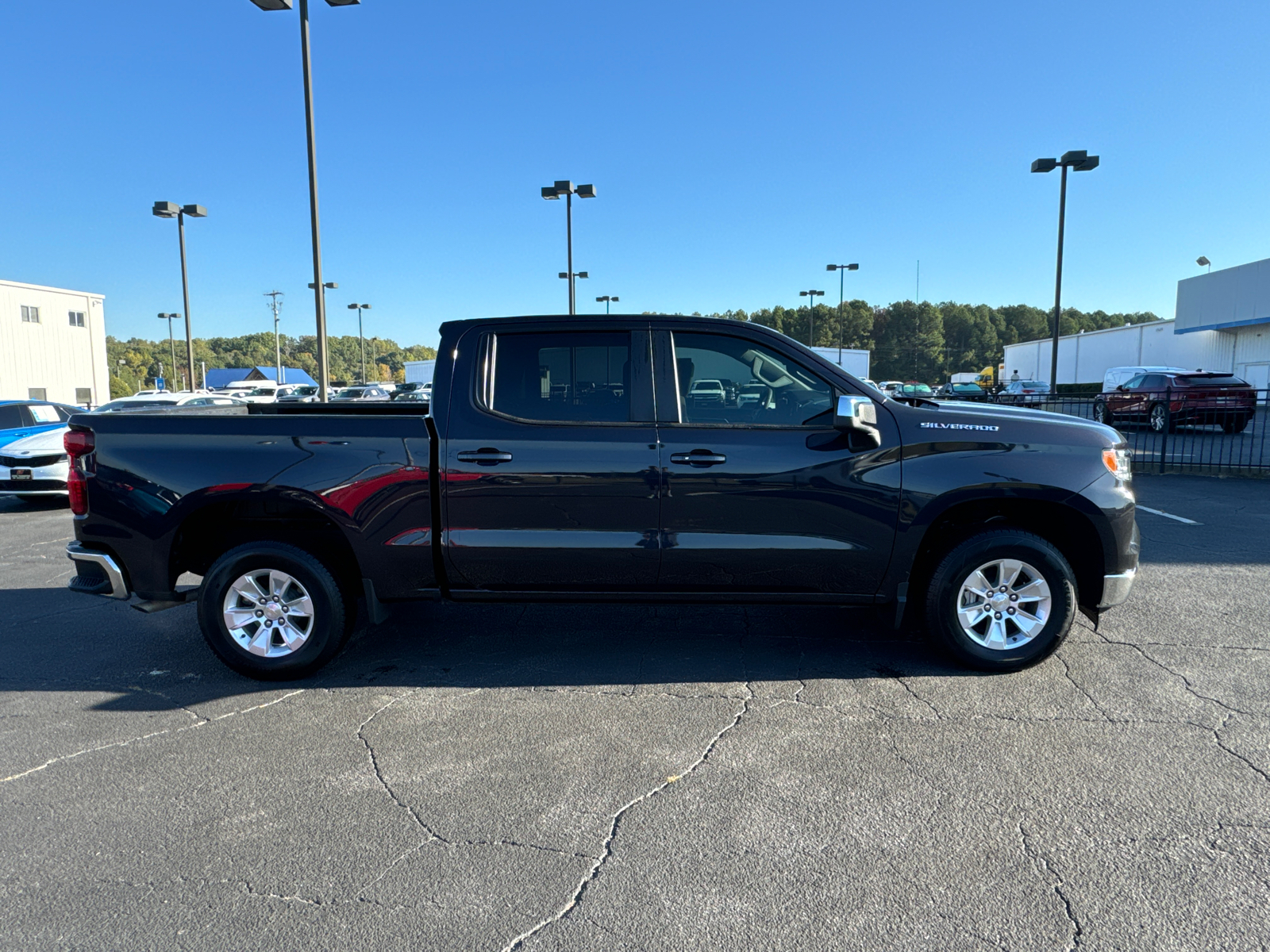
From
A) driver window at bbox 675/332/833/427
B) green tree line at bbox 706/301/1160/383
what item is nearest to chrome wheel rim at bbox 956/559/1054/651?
driver window at bbox 675/332/833/427

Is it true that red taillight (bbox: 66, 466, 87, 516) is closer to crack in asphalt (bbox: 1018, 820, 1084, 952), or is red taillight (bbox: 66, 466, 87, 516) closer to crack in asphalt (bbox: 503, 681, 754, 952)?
crack in asphalt (bbox: 503, 681, 754, 952)

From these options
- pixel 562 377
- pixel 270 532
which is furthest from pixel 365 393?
pixel 562 377

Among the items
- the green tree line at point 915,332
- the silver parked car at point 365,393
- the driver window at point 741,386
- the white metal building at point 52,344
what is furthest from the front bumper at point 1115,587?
the green tree line at point 915,332

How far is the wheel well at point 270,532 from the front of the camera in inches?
180

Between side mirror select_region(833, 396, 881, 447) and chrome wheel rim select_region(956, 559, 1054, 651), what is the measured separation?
0.95 meters

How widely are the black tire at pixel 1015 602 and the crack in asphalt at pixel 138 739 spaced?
3443mm

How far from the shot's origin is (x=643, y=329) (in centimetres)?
450

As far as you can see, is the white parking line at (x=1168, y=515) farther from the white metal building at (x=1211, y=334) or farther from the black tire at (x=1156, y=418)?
the white metal building at (x=1211, y=334)

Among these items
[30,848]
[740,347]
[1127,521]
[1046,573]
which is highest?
[740,347]

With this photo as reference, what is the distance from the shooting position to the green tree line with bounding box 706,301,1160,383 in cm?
11294

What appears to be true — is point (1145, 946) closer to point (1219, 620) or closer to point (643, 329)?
point (643, 329)

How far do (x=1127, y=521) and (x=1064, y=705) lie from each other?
3.54ft

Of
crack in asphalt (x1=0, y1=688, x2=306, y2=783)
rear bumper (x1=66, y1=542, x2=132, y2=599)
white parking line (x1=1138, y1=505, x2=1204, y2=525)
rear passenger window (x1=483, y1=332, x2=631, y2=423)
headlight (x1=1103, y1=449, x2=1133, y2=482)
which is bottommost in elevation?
crack in asphalt (x1=0, y1=688, x2=306, y2=783)

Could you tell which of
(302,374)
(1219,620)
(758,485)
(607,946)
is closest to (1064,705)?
(758,485)
